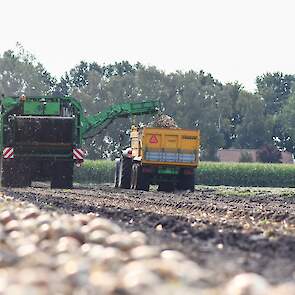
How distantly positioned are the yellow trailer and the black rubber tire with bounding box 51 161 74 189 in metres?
2.63

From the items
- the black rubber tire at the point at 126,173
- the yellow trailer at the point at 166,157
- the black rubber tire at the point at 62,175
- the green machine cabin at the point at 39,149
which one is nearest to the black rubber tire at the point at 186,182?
the yellow trailer at the point at 166,157

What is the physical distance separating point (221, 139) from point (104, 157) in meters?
17.4

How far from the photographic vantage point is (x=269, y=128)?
115438mm

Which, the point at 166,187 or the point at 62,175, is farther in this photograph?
the point at 166,187

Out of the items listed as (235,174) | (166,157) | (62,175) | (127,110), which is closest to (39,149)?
(62,175)

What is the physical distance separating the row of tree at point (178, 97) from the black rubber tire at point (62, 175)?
56226 mm

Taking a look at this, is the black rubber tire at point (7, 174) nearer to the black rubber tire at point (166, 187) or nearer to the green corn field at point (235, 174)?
the black rubber tire at point (166, 187)

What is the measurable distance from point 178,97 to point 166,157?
2811 inches

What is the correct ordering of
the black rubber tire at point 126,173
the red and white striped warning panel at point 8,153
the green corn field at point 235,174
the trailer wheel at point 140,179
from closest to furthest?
the red and white striped warning panel at point 8,153
the trailer wheel at point 140,179
the black rubber tire at point 126,173
the green corn field at point 235,174

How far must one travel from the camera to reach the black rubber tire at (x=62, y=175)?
32.9m

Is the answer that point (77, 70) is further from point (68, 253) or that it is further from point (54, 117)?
point (68, 253)

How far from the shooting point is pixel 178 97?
105562 millimetres

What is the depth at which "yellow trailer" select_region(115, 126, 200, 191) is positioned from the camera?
112 feet

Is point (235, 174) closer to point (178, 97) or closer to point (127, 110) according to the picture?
point (127, 110)
